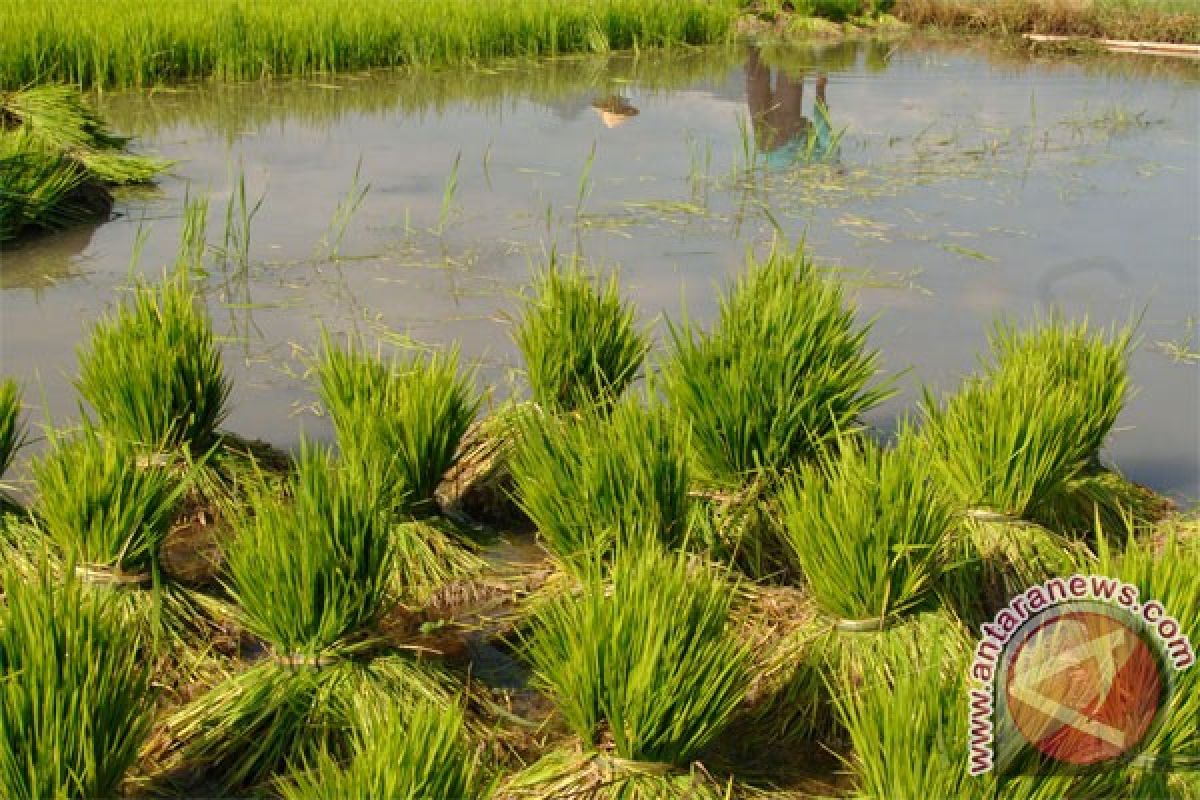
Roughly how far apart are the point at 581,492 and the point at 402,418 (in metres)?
0.54

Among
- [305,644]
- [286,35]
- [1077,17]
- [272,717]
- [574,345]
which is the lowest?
[272,717]

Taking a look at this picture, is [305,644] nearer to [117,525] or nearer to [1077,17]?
[117,525]

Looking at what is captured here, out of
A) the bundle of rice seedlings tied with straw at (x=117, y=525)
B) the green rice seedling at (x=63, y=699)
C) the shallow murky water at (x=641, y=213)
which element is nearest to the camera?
the green rice seedling at (x=63, y=699)

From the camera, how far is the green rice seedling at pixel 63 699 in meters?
2.07

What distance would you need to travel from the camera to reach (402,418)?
10.5 feet

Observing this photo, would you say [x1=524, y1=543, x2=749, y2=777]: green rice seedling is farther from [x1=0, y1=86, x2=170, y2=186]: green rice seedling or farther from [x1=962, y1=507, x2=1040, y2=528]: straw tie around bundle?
[x1=0, y1=86, x2=170, y2=186]: green rice seedling

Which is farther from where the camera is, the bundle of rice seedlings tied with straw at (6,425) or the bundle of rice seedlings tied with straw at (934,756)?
the bundle of rice seedlings tied with straw at (6,425)

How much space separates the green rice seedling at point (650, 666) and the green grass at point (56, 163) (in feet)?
13.4

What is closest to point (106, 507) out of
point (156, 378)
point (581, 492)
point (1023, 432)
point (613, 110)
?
point (156, 378)

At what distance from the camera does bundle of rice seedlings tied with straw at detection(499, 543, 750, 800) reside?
2242mm

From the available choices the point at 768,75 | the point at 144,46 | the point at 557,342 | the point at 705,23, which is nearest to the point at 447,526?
the point at 557,342

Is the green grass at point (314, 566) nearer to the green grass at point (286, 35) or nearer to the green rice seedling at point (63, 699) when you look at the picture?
the green rice seedling at point (63, 699)

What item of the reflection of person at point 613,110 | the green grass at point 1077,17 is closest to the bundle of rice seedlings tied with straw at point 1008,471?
the reflection of person at point 613,110

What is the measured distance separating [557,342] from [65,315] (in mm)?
2051
